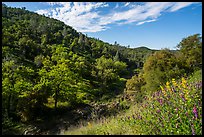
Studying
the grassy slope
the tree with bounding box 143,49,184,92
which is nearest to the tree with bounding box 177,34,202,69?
the tree with bounding box 143,49,184,92

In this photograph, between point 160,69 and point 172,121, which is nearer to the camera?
point 172,121

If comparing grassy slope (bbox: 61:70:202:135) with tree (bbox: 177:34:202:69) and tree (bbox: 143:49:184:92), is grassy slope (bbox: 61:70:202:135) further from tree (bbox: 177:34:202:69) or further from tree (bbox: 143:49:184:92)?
tree (bbox: 177:34:202:69)

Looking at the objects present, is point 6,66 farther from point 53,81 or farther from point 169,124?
point 169,124

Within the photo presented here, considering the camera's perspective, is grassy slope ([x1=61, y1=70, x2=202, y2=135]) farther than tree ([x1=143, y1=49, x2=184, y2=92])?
No

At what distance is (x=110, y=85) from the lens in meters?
40.9

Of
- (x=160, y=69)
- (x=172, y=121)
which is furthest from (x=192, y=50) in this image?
(x=172, y=121)

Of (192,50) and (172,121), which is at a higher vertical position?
(192,50)

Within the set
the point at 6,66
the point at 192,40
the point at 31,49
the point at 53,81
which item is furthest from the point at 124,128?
the point at 31,49

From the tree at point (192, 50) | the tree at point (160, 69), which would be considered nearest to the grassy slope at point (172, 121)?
the tree at point (160, 69)

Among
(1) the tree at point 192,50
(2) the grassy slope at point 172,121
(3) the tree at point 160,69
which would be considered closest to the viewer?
(2) the grassy slope at point 172,121

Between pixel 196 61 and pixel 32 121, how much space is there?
1426 centimetres

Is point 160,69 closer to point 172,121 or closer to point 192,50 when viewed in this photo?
point 192,50

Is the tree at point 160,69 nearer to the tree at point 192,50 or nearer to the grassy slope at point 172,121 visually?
the tree at point 192,50

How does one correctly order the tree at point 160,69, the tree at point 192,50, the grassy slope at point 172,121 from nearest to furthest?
1. the grassy slope at point 172,121
2. the tree at point 160,69
3. the tree at point 192,50
